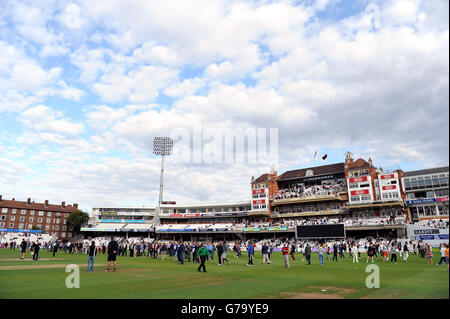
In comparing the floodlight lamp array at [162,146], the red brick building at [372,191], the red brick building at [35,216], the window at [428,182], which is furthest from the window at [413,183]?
the red brick building at [35,216]

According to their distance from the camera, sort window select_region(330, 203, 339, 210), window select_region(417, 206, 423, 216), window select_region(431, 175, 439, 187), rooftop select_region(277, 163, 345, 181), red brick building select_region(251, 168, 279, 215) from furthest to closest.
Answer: red brick building select_region(251, 168, 279, 215) → rooftop select_region(277, 163, 345, 181) → window select_region(330, 203, 339, 210) → window select_region(417, 206, 423, 216) → window select_region(431, 175, 439, 187)

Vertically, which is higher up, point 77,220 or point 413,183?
point 413,183

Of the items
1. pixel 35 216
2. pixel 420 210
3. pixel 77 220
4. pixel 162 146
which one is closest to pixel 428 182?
pixel 420 210

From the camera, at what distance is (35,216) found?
10656 centimetres

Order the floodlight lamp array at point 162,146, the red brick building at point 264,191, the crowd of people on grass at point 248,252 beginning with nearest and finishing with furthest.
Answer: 1. the crowd of people on grass at point 248,252
2. the red brick building at point 264,191
3. the floodlight lamp array at point 162,146

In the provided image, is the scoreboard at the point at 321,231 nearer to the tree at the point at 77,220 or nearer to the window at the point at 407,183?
the window at the point at 407,183

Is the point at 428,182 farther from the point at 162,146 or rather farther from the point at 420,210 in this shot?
the point at 162,146

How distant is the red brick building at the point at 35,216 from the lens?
10100 cm

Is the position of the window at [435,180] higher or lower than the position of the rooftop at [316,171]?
lower

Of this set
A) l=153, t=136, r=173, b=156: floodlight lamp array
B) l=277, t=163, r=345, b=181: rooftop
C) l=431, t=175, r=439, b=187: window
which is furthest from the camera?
l=153, t=136, r=173, b=156: floodlight lamp array

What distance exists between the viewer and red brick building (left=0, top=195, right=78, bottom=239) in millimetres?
101000

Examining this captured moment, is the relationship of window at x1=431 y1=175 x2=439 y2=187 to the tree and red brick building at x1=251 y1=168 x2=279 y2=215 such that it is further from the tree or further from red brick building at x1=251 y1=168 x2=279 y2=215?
the tree

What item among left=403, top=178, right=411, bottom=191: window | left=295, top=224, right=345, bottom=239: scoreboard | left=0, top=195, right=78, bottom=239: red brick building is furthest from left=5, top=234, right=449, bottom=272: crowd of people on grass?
left=0, top=195, right=78, bottom=239: red brick building
